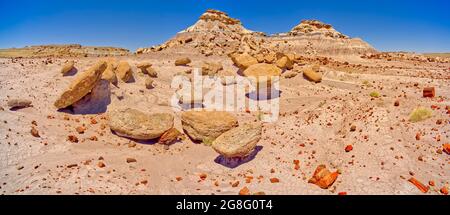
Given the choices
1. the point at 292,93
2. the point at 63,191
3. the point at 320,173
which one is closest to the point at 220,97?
the point at 292,93

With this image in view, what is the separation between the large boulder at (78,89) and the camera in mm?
11758

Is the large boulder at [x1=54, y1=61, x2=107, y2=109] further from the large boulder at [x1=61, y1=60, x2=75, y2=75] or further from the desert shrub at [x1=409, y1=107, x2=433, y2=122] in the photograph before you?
the desert shrub at [x1=409, y1=107, x2=433, y2=122]

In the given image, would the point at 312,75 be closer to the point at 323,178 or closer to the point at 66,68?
the point at 323,178

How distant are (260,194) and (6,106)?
9.67 meters

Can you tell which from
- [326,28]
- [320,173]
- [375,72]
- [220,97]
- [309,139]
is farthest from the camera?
[326,28]

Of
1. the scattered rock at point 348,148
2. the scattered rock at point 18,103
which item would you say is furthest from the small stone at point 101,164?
the scattered rock at point 348,148

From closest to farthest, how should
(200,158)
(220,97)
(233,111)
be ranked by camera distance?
(200,158), (233,111), (220,97)

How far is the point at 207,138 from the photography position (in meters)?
10.8

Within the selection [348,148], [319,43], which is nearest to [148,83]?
[348,148]

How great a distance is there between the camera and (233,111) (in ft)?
46.2

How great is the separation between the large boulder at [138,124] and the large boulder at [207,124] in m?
0.76

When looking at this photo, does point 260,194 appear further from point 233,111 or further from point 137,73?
point 137,73

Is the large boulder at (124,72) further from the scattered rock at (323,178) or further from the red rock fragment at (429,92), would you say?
the red rock fragment at (429,92)

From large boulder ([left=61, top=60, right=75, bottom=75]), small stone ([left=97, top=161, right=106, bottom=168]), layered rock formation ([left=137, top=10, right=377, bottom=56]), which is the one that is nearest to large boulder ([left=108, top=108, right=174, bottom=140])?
small stone ([left=97, top=161, right=106, bottom=168])
